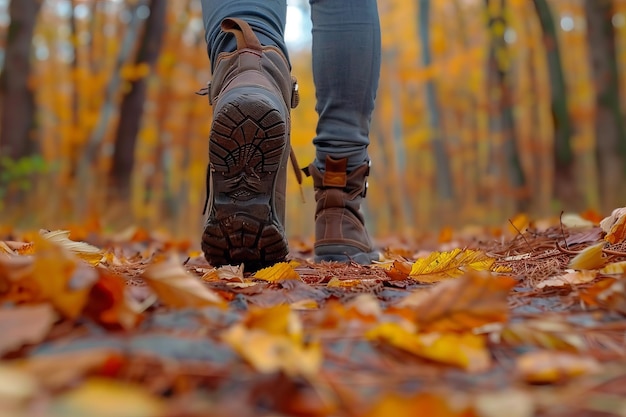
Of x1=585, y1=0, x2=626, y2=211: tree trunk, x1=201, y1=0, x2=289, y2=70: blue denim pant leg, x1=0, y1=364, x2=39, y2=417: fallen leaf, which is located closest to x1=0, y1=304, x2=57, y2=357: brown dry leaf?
x1=0, y1=364, x2=39, y2=417: fallen leaf

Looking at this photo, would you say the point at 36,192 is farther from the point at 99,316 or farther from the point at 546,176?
the point at 546,176

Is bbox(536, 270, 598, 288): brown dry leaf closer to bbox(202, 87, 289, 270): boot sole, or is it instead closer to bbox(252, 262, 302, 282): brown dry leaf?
bbox(252, 262, 302, 282): brown dry leaf

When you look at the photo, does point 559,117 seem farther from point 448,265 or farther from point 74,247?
point 74,247

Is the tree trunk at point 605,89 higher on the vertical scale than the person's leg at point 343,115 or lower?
higher

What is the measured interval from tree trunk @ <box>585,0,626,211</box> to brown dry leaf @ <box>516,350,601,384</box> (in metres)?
6.45

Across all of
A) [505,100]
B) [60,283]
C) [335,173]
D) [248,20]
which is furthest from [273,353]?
[505,100]

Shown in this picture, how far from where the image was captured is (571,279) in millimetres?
1193

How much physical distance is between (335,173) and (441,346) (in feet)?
4.35

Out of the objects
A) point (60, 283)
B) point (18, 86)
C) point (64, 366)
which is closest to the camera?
point (64, 366)

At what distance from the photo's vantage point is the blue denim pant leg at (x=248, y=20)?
1721mm

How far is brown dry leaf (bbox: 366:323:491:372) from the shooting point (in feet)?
2.29

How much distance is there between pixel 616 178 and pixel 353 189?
5.33m

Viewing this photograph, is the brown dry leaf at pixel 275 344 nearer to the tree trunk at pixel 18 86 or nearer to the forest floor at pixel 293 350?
the forest floor at pixel 293 350

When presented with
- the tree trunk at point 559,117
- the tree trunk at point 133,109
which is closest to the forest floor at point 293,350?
the tree trunk at point 133,109
